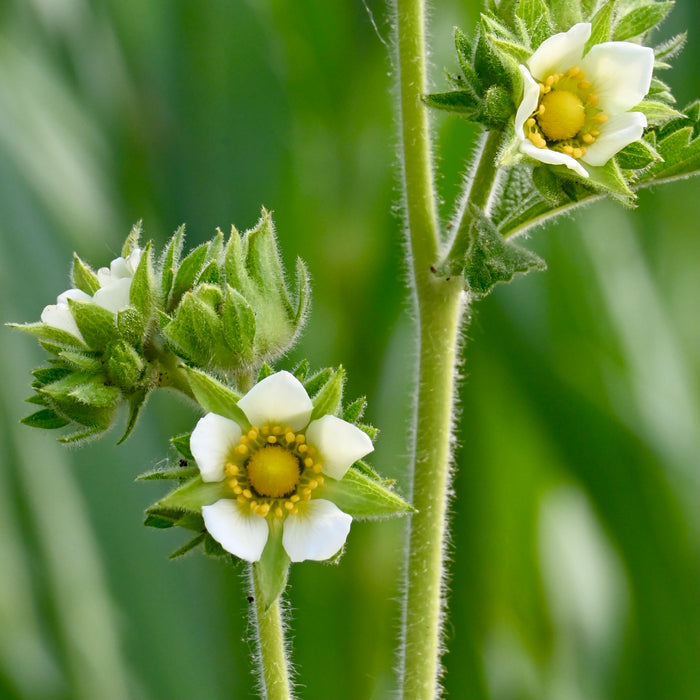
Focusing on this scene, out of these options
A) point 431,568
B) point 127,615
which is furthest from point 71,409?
point 127,615

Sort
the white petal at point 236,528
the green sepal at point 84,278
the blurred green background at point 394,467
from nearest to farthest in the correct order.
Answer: the white petal at point 236,528 < the green sepal at point 84,278 < the blurred green background at point 394,467

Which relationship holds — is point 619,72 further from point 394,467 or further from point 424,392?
point 394,467

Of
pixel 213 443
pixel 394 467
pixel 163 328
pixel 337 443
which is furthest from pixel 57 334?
pixel 394 467

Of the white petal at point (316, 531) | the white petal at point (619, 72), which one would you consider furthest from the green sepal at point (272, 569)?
the white petal at point (619, 72)

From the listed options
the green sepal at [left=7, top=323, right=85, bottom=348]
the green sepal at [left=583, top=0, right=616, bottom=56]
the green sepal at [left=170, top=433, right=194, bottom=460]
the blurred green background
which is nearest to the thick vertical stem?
the green sepal at [left=583, top=0, right=616, bottom=56]

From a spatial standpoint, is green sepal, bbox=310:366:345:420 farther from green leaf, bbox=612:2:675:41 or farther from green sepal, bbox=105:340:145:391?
green leaf, bbox=612:2:675:41

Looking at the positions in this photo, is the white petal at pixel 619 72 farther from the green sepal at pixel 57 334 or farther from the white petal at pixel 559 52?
the green sepal at pixel 57 334
